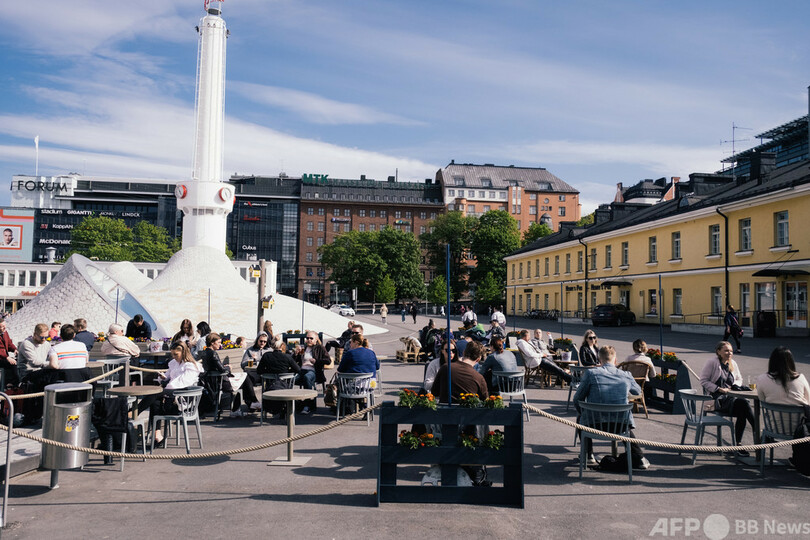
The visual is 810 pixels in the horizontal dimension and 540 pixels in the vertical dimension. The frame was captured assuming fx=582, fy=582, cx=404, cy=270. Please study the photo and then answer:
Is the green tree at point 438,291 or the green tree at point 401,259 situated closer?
the green tree at point 438,291

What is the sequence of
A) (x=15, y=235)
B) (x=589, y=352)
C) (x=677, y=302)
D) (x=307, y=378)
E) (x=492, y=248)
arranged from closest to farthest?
(x=307, y=378) → (x=589, y=352) → (x=677, y=302) → (x=492, y=248) → (x=15, y=235)

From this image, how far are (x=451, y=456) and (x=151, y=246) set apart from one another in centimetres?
7878

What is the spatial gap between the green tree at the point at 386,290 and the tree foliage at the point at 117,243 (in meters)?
28.9

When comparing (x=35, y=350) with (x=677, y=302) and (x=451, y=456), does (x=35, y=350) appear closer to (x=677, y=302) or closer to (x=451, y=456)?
(x=451, y=456)

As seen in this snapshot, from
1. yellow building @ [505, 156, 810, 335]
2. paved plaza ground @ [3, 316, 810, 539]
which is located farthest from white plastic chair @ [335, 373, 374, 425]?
yellow building @ [505, 156, 810, 335]

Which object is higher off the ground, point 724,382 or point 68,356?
point 68,356

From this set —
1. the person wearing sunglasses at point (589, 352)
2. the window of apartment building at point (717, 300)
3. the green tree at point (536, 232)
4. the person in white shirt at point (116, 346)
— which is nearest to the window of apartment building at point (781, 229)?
the window of apartment building at point (717, 300)

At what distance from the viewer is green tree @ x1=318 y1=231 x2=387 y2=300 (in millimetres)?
85438

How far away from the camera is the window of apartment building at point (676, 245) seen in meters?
37.4

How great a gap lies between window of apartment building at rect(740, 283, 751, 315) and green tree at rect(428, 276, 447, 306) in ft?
138

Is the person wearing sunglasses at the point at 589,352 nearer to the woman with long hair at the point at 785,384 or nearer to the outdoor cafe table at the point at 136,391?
the woman with long hair at the point at 785,384

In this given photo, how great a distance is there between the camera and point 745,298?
3109 cm

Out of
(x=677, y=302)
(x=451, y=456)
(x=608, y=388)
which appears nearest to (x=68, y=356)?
(x=451, y=456)

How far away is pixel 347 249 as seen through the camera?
296 ft
